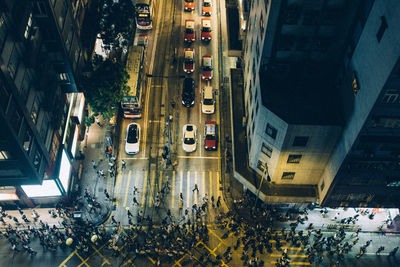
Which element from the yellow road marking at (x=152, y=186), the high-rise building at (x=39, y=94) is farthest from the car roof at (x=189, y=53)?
the yellow road marking at (x=152, y=186)

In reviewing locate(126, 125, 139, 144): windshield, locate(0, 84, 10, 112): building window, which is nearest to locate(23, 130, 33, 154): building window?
locate(0, 84, 10, 112): building window

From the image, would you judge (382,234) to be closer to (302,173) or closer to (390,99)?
(302,173)

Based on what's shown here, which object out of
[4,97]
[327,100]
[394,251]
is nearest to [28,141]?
[4,97]

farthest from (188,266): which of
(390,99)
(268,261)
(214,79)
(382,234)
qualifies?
(214,79)

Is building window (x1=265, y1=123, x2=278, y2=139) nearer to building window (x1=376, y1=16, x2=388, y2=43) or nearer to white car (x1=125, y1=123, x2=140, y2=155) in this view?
building window (x1=376, y1=16, x2=388, y2=43)

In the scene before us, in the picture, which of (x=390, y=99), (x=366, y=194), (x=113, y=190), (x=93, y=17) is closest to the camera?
(x=390, y=99)

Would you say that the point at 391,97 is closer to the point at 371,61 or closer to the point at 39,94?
the point at 371,61
